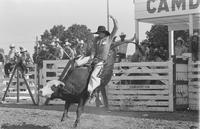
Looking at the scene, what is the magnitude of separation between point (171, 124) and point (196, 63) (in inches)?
122

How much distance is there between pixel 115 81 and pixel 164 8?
10.1 feet

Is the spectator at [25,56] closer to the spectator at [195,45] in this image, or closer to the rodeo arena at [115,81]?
the rodeo arena at [115,81]

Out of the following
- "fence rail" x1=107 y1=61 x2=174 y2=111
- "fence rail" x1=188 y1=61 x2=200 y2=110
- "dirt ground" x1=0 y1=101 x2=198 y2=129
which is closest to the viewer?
"dirt ground" x1=0 y1=101 x2=198 y2=129

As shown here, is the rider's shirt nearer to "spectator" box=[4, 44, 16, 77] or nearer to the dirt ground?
the dirt ground

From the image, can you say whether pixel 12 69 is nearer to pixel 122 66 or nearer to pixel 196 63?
pixel 122 66

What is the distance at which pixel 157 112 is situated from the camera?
451 inches

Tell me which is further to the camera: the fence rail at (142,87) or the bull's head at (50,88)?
the fence rail at (142,87)

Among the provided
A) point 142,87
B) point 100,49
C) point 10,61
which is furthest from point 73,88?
point 10,61

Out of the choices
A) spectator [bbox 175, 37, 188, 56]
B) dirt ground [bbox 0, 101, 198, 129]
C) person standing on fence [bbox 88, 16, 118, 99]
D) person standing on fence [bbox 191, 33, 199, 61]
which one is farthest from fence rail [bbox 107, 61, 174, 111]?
person standing on fence [bbox 88, 16, 118, 99]

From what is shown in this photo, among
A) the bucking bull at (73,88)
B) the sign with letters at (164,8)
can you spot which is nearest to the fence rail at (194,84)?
the sign with letters at (164,8)

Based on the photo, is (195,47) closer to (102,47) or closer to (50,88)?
(102,47)

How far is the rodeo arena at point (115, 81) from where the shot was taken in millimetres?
8602

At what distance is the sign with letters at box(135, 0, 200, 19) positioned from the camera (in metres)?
13.0

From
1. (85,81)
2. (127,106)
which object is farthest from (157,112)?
(85,81)
